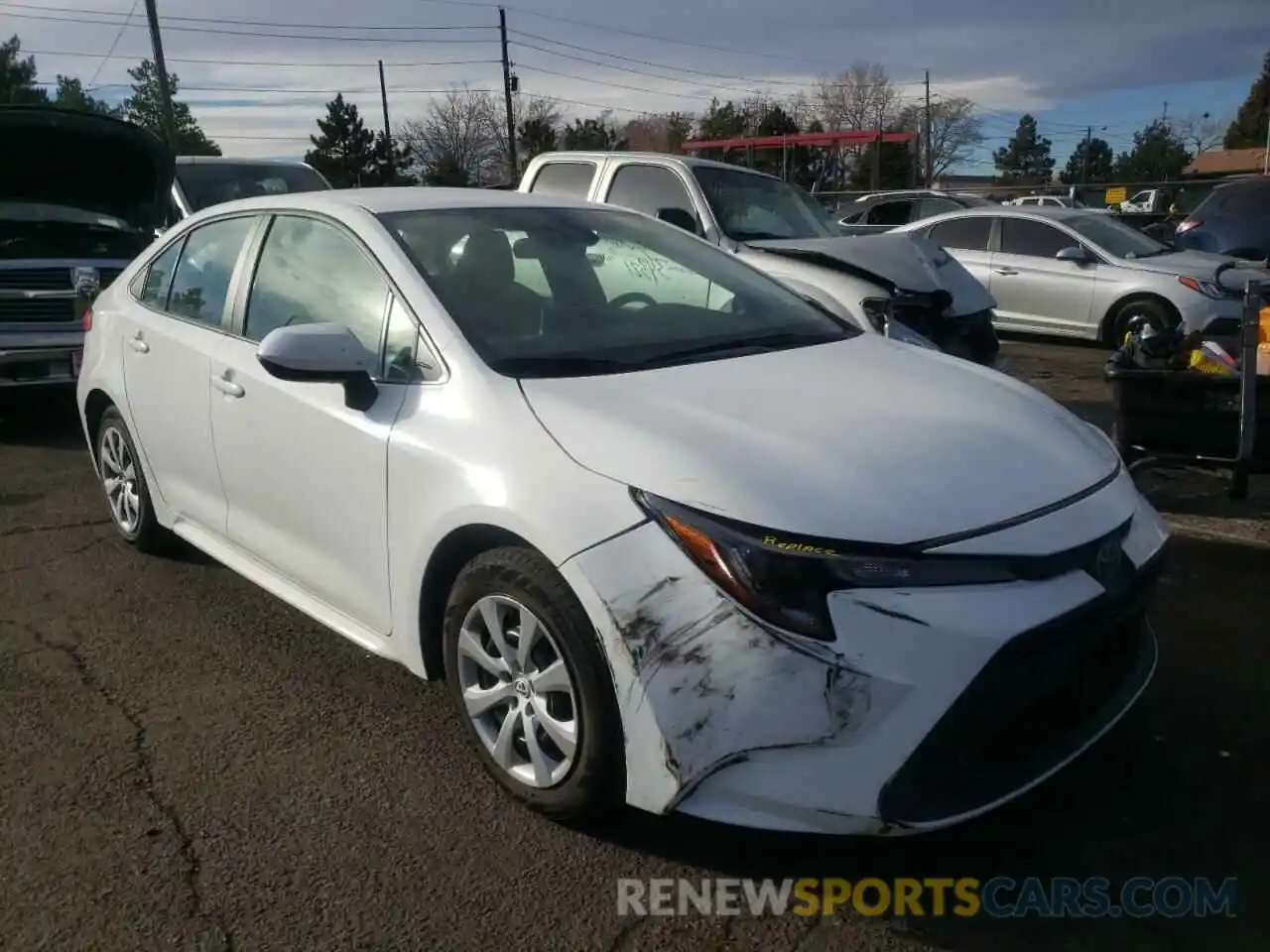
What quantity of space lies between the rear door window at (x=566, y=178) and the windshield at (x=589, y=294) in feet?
15.8

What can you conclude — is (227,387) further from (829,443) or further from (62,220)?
(62,220)

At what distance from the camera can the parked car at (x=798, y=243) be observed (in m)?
6.97

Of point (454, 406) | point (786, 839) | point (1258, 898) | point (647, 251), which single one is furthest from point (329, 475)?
point (1258, 898)

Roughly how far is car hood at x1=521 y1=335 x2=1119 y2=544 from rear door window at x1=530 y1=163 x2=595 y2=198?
5957mm

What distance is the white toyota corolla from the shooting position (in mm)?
2408

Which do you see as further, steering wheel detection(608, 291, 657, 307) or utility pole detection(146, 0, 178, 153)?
utility pole detection(146, 0, 178, 153)

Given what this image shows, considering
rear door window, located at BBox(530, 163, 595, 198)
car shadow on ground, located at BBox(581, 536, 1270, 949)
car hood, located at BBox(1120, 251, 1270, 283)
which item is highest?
rear door window, located at BBox(530, 163, 595, 198)

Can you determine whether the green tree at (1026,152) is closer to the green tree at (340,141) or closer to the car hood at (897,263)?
the green tree at (340,141)

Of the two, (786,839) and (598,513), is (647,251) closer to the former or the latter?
(598,513)

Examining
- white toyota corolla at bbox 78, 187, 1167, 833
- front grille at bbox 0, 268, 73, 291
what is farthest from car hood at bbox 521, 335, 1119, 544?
front grille at bbox 0, 268, 73, 291

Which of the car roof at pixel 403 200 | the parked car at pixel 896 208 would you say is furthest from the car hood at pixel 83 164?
the parked car at pixel 896 208

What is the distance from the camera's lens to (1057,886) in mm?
2650

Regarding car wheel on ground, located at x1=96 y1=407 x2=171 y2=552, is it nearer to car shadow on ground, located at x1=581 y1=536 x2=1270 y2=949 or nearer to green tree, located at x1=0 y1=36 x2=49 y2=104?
car shadow on ground, located at x1=581 y1=536 x2=1270 y2=949

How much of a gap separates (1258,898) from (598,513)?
1760mm
